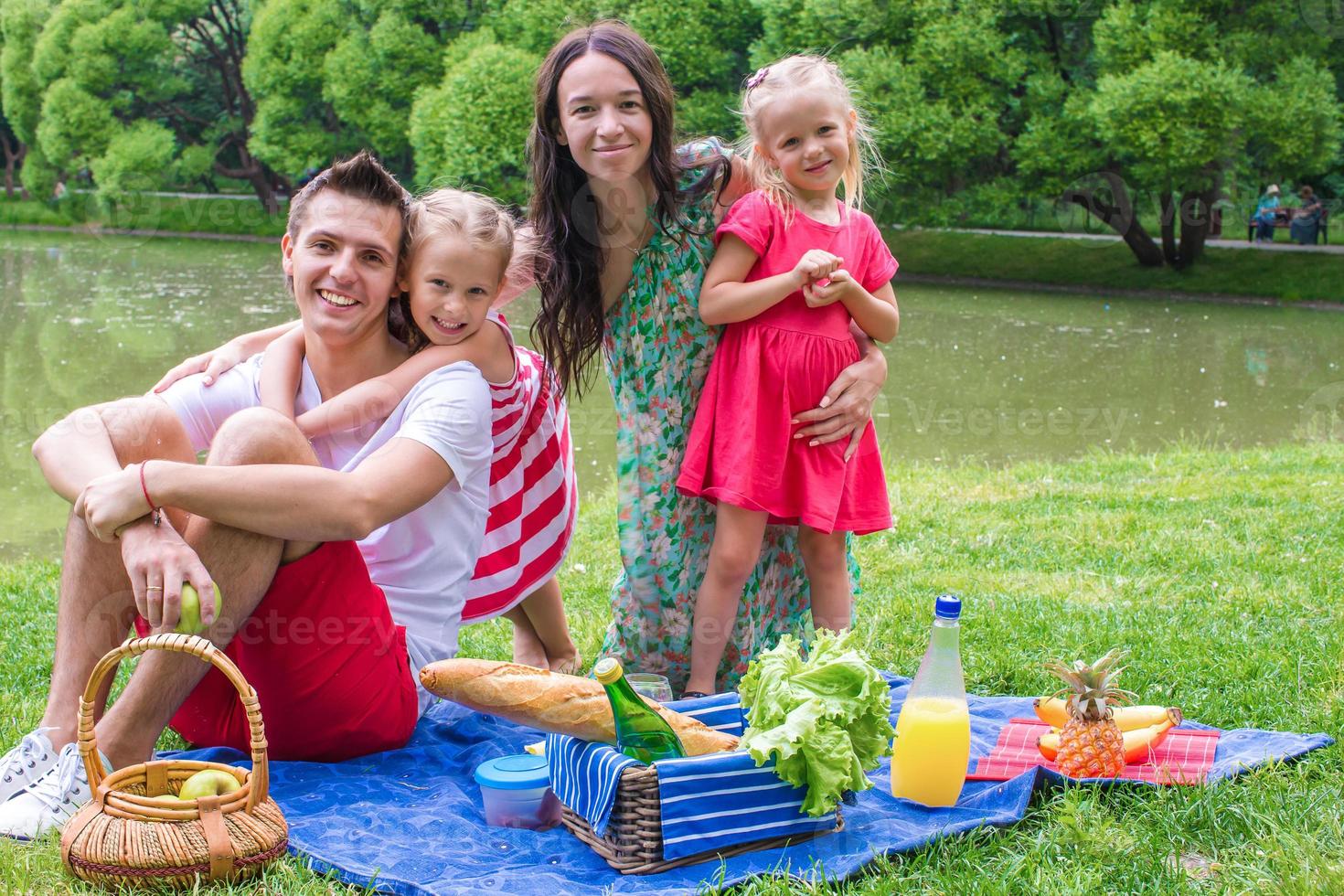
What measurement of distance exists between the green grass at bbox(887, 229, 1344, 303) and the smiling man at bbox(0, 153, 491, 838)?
1706cm

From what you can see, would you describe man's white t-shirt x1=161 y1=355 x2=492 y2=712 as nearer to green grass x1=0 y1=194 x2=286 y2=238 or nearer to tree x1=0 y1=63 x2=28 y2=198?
green grass x1=0 y1=194 x2=286 y2=238

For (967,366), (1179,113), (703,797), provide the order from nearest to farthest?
(703,797) < (967,366) < (1179,113)

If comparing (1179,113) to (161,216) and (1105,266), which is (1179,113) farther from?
(161,216)

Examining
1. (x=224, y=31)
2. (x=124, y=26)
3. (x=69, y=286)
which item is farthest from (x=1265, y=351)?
(x=224, y=31)

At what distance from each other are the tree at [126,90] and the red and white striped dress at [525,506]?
28759mm

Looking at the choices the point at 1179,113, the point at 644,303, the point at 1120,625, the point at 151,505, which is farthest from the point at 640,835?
the point at 1179,113

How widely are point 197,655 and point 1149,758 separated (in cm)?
196

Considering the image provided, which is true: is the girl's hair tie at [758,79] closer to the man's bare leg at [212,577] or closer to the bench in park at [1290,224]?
the man's bare leg at [212,577]

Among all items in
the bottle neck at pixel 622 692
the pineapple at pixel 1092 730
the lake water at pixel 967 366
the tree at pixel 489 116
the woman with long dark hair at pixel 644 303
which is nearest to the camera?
the bottle neck at pixel 622 692

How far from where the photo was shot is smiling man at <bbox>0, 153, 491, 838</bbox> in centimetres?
242

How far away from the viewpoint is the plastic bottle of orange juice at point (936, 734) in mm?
2547

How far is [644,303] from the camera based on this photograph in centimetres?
333

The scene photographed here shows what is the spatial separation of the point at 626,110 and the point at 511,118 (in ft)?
65.3
